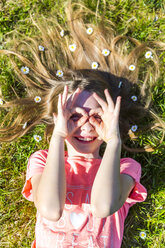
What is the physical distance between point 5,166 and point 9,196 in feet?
1.05

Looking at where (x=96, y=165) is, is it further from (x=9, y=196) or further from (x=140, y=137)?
(x=9, y=196)

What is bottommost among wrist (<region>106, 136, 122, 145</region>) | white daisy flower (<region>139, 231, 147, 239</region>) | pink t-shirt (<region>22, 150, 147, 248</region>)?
white daisy flower (<region>139, 231, 147, 239</region>)

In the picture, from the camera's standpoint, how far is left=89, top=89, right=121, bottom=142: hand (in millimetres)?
2320

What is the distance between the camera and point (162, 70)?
10.2ft

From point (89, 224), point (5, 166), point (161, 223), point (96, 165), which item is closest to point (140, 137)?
point (96, 165)

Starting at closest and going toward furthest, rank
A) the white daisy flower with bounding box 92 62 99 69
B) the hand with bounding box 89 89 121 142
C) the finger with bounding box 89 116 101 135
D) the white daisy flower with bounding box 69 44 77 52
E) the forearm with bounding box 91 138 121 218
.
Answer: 1. the forearm with bounding box 91 138 121 218
2. the hand with bounding box 89 89 121 142
3. the finger with bounding box 89 116 101 135
4. the white daisy flower with bounding box 92 62 99 69
5. the white daisy flower with bounding box 69 44 77 52

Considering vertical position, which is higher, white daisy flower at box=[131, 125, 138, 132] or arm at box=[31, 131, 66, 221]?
white daisy flower at box=[131, 125, 138, 132]

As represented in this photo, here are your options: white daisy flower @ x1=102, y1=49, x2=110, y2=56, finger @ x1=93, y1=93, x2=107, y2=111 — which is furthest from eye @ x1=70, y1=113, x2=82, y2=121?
white daisy flower @ x1=102, y1=49, x2=110, y2=56

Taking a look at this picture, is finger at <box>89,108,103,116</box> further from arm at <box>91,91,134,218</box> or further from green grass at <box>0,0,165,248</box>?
green grass at <box>0,0,165,248</box>

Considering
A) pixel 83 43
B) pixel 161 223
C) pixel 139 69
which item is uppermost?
pixel 83 43

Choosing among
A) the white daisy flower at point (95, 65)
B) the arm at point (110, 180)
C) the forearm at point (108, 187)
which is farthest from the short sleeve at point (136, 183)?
the white daisy flower at point (95, 65)

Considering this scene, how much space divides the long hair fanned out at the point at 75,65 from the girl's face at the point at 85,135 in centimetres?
48

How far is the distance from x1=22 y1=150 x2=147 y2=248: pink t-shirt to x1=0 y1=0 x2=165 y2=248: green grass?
0.50 metres

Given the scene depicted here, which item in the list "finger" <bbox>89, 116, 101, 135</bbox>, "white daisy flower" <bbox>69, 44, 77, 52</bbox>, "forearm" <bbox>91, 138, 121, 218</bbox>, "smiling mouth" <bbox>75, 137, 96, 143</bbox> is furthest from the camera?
"white daisy flower" <bbox>69, 44, 77, 52</bbox>
